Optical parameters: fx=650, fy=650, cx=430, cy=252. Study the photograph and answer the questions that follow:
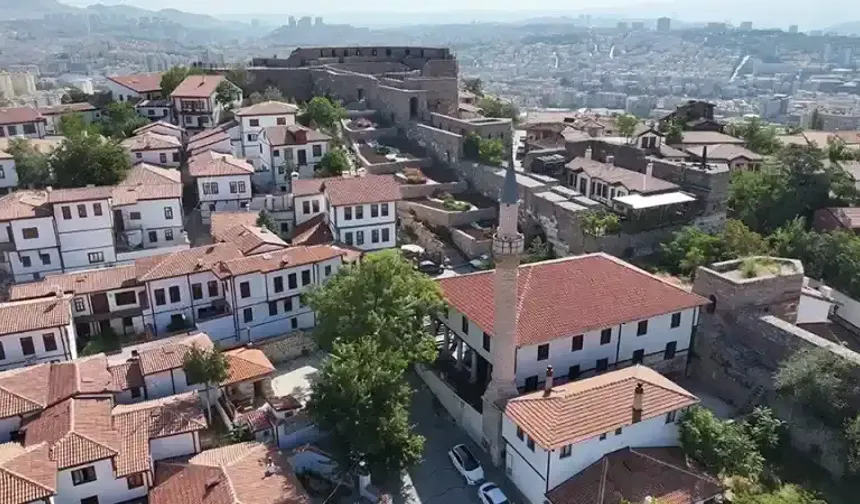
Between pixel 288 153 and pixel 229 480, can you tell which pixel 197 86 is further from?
pixel 229 480

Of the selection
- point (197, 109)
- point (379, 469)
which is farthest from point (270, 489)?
point (197, 109)

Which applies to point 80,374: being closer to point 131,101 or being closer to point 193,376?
point 193,376

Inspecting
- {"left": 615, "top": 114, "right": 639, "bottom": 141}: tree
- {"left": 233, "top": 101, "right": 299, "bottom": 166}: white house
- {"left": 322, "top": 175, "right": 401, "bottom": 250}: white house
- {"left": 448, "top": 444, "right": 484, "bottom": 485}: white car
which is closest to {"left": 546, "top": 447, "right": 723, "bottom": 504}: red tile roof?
{"left": 448, "top": 444, "right": 484, "bottom": 485}: white car

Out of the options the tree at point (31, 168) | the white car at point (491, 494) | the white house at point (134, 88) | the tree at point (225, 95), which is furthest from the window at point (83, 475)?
the white house at point (134, 88)

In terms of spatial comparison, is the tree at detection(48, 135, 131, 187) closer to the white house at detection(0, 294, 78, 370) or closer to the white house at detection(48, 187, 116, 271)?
the white house at detection(48, 187, 116, 271)

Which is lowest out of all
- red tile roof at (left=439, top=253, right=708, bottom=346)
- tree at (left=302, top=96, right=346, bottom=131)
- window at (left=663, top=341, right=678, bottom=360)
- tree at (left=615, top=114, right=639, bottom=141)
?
window at (left=663, top=341, right=678, bottom=360)
